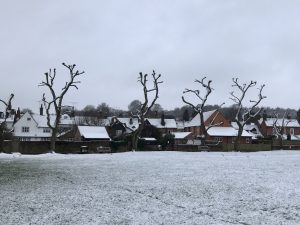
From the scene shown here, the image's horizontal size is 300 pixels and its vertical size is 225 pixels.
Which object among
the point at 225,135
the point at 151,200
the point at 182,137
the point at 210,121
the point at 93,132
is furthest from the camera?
the point at 182,137

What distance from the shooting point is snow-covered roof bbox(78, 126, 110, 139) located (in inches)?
3260

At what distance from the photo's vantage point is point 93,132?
278ft

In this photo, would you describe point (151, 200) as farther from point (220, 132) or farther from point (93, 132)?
point (220, 132)

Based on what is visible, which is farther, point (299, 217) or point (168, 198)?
point (168, 198)

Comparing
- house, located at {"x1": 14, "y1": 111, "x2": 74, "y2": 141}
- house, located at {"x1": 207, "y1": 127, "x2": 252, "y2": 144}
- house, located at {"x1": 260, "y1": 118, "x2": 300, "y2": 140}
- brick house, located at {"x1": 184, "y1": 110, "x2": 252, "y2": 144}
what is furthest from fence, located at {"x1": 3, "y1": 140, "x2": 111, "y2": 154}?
house, located at {"x1": 260, "y1": 118, "x2": 300, "y2": 140}

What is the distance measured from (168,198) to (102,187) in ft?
12.9

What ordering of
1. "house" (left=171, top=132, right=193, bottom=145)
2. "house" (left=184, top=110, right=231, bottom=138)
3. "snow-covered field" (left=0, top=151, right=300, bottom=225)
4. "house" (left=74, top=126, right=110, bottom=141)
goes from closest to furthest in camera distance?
"snow-covered field" (left=0, top=151, right=300, bottom=225) < "house" (left=74, top=126, right=110, bottom=141) < "house" (left=171, top=132, right=193, bottom=145) < "house" (left=184, top=110, right=231, bottom=138)

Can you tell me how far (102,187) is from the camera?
58.9ft

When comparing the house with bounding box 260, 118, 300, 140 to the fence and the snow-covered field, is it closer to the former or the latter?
the fence

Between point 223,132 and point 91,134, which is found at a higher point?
point 223,132

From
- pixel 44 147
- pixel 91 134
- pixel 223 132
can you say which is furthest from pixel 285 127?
pixel 44 147

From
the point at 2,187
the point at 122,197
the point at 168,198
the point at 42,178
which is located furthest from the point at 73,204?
the point at 42,178

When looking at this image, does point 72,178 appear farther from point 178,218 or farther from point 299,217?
point 299,217

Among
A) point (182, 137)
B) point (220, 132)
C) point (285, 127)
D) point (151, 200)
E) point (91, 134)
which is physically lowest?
point (151, 200)
